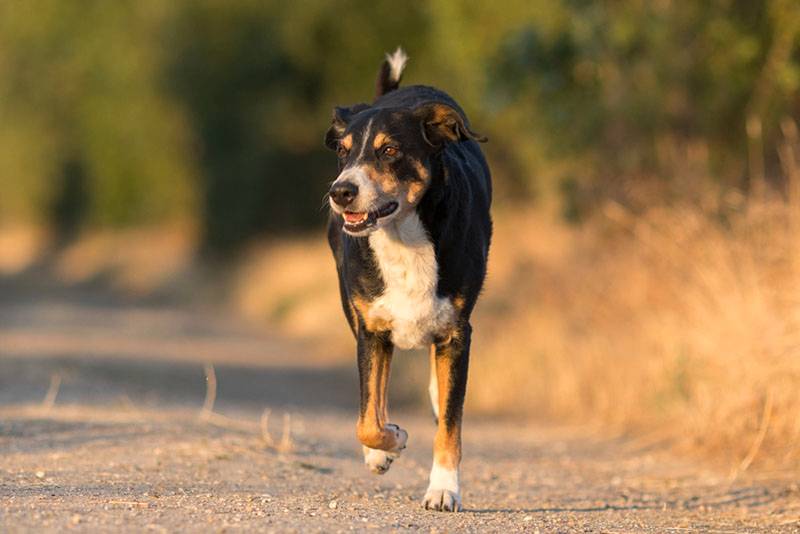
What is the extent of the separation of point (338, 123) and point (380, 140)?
2.15 ft

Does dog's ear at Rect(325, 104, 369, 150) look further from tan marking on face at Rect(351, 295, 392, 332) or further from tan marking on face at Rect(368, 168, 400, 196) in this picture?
tan marking on face at Rect(351, 295, 392, 332)

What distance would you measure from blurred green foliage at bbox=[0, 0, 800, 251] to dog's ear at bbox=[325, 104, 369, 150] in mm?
6183

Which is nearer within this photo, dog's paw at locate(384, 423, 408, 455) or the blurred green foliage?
dog's paw at locate(384, 423, 408, 455)

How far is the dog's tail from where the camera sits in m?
8.62

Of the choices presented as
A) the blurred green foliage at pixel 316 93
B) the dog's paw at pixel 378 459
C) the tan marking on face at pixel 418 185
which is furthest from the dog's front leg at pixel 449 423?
the blurred green foliage at pixel 316 93

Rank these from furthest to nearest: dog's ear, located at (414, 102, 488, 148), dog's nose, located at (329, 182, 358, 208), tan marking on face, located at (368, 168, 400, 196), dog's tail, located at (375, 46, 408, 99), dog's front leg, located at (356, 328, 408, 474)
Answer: dog's tail, located at (375, 46, 408, 99) < dog's front leg, located at (356, 328, 408, 474) < dog's ear, located at (414, 102, 488, 148) < tan marking on face, located at (368, 168, 400, 196) < dog's nose, located at (329, 182, 358, 208)

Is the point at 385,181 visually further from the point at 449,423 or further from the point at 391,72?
the point at 391,72

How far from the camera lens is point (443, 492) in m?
7.31

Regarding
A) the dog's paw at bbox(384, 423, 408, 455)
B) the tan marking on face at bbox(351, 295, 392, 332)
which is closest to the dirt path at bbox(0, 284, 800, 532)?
the dog's paw at bbox(384, 423, 408, 455)

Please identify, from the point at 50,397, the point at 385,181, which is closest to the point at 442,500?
the point at 385,181

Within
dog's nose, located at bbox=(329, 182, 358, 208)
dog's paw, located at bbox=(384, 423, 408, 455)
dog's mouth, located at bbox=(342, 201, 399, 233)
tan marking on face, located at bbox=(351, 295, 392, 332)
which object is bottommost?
dog's paw, located at bbox=(384, 423, 408, 455)

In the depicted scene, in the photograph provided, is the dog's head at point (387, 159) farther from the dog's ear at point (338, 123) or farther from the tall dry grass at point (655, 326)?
the tall dry grass at point (655, 326)

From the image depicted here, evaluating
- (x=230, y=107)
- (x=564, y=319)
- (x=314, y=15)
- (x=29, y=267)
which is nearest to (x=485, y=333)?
(x=564, y=319)

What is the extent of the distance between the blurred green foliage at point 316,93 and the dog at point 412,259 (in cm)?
640
